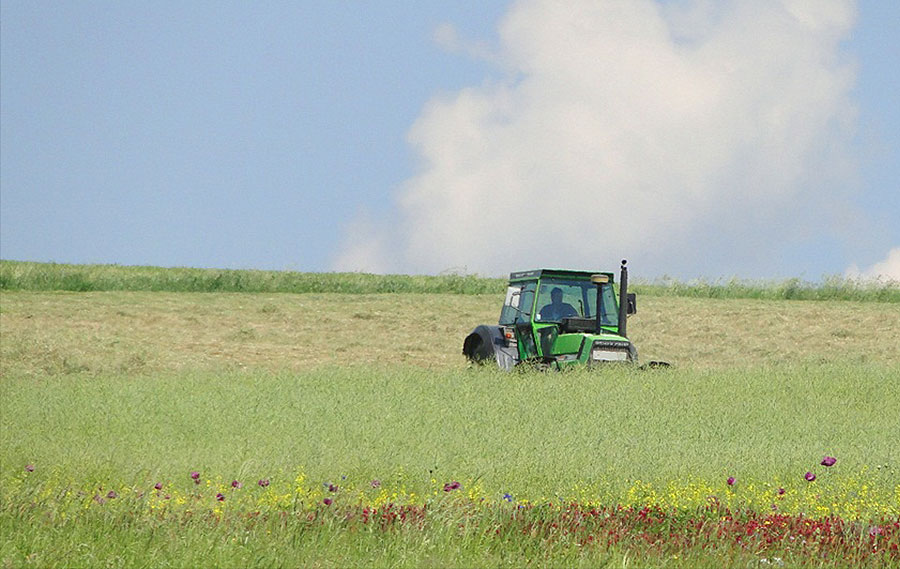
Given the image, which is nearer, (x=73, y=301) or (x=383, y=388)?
(x=383, y=388)

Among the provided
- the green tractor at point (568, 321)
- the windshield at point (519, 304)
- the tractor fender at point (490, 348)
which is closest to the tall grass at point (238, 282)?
the tractor fender at point (490, 348)

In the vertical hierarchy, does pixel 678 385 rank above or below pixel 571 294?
below

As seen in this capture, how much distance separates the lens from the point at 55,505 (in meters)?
6.98

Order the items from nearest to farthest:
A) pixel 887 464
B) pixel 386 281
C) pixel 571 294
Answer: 1. pixel 887 464
2. pixel 571 294
3. pixel 386 281

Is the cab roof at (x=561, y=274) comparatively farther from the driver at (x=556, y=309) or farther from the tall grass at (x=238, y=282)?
the tall grass at (x=238, y=282)

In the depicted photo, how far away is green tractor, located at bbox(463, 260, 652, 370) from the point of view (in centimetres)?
1673

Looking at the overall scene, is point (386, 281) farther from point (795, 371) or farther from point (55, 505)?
point (55, 505)

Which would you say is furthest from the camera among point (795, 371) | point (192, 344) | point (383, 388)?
point (192, 344)

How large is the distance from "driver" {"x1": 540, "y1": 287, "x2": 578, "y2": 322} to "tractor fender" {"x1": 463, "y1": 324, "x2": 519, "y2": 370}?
1079 mm

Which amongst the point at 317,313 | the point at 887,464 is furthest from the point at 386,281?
the point at 887,464

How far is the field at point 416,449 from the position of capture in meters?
6.57

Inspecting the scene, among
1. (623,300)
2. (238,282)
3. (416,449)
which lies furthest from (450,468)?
(238,282)

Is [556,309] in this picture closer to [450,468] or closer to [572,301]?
[572,301]

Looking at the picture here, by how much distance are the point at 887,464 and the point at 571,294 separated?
737 cm
